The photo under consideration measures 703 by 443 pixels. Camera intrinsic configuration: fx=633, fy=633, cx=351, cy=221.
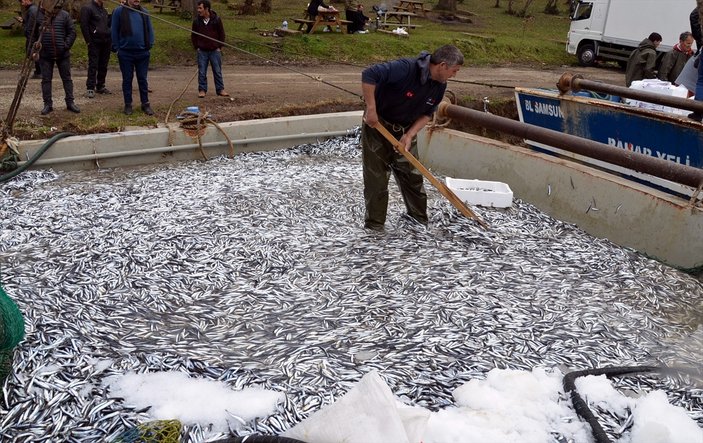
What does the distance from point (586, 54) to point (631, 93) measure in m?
16.8

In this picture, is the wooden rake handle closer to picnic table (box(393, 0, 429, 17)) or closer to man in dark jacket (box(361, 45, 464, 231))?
man in dark jacket (box(361, 45, 464, 231))

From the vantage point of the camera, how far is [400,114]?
7.00 m

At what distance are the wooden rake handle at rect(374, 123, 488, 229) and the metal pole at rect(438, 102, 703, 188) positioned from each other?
4.48 ft

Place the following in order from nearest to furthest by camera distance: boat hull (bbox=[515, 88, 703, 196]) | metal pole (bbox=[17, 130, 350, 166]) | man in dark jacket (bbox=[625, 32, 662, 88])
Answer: boat hull (bbox=[515, 88, 703, 196]) → metal pole (bbox=[17, 130, 350, 166]) → man in dark jacket (bbox=[625, 32, 662, 88])

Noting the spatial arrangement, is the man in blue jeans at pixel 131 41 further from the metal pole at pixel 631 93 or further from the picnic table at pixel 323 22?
the picnic table at pixel 323 22

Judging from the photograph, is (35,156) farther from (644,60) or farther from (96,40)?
(644,60)

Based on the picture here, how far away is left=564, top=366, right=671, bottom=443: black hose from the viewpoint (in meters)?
4.12

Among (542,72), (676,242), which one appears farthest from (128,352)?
(542,72)

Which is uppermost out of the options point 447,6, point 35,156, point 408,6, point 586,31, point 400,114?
point 447,6

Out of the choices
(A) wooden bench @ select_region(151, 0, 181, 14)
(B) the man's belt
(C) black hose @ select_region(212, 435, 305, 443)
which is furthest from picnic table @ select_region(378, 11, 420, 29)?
(C) black hose @ select_region(212, 435, 305, 443)

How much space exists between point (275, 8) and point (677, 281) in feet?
78.8

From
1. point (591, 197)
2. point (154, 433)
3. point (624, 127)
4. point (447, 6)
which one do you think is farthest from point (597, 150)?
point (447, 6)

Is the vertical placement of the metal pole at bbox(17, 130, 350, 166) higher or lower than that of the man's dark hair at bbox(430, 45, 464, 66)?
lower

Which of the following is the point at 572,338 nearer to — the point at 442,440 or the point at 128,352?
the point at 442,440
